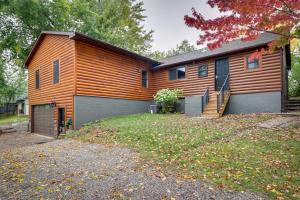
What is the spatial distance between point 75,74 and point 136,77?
17.2ft

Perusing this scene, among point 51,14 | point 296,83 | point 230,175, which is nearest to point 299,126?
point 230,175

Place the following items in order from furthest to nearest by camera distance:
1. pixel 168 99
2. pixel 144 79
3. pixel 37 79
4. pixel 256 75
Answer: pixel 144 79 → pixel 37 79 → pixel 168 99 → pixel 256 75

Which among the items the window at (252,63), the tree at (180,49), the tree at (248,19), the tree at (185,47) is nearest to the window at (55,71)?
the tree at (248,19)

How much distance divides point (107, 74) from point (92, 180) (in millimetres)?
9680

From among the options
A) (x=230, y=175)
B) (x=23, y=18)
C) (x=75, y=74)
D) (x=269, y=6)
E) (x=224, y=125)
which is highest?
(x=23, y=18)

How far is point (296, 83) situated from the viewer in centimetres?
1802

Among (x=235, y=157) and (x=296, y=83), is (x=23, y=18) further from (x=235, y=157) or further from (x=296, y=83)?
(x=296, y=83)

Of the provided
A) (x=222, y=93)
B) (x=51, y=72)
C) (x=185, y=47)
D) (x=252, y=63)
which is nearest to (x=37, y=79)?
(x=51, y=72)

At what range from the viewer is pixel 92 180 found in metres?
4.67

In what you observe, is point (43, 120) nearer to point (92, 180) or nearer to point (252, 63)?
point (92, 180)

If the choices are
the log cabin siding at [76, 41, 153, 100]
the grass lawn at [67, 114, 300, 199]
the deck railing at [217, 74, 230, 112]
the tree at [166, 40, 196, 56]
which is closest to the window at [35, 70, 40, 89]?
the log cabin siding at [76, 41, 153, 100]

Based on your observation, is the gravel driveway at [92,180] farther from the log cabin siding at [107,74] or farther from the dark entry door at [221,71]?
the dark entry door at [221,71]

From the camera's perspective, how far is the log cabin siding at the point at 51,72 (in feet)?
39.8

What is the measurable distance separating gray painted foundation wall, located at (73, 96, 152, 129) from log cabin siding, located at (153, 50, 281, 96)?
3.66 m
